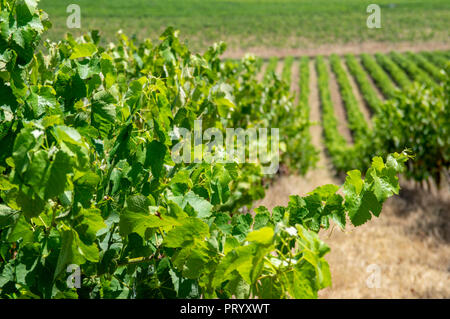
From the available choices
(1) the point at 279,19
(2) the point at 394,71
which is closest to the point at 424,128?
(2) the point at 394,71

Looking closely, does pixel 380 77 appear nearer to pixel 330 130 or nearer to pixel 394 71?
pixel 394 71

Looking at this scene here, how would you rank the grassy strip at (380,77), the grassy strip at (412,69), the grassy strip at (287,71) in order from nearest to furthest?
the grassy strip at (380,77)
the grassy strip at (412,69)
the grassy strip at (287,71)

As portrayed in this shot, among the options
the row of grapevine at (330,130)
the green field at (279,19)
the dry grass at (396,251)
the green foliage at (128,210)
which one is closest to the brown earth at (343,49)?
the green field at (279,19)

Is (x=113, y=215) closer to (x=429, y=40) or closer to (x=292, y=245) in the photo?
(x=292, y=245)

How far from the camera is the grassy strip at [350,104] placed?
17.4m

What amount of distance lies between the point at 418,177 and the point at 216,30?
42.3 meters

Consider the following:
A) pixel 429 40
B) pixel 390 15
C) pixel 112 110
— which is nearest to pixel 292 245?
pixel 112 110

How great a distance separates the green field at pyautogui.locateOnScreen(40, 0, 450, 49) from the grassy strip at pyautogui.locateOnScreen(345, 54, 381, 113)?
12019mm

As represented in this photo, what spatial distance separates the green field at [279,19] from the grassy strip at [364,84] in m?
12.0

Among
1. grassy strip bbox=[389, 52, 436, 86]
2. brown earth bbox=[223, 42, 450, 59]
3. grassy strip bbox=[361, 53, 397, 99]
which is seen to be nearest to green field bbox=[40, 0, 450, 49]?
brown earth bbox=[223, 42, 450, 59]

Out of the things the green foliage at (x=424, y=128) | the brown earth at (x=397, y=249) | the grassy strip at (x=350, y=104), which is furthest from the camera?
the grassy strip at (x=350, y=104)

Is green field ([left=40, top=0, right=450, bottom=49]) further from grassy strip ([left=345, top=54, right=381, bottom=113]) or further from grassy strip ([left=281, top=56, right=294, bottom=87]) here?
grassy strip ([left=345, top=54, right=381, bottom=113])

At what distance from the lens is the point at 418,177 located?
7887 mm

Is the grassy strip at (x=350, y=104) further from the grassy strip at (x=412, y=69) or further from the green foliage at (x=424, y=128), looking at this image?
the green foliage at (x=424, y=128)
